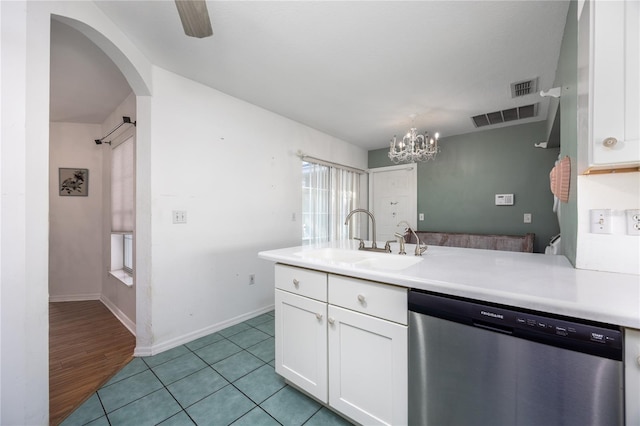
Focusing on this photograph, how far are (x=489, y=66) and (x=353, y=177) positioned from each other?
2659 mm

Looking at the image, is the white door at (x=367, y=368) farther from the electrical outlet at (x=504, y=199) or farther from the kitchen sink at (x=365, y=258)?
the electrical outlet at (x=504, y=199)

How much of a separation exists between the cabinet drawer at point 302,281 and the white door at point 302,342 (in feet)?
0.11

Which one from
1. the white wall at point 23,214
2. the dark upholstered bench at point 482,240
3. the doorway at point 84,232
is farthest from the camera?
the dark upholstered bench at point 482,240

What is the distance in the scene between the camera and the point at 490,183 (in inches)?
141

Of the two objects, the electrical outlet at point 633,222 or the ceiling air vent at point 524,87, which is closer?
the electrical outlet at point 633,222

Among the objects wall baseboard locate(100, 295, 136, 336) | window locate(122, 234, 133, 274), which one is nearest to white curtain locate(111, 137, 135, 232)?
window locate(122, 234, 133, 274)

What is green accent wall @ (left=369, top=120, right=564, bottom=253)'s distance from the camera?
3.24 metres

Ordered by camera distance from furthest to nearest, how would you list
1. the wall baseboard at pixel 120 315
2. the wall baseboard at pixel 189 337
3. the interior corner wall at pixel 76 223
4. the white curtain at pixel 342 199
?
the white curtain at pixel 342 199 < the interior corner wall at pixel 76 223 < the wall baseboard at pixel 120 315 < the wall baseboard at pixel 189 337

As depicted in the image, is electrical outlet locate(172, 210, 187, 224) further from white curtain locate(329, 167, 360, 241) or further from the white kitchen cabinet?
white curtain locate(329, 167, 360, 241)

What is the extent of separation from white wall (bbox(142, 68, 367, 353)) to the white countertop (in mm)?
1319

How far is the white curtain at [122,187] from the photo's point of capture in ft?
8.58

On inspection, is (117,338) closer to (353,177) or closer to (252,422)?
(252,422)

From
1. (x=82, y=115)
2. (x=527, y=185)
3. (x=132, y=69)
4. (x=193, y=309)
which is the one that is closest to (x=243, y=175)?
(x=132, y=69)

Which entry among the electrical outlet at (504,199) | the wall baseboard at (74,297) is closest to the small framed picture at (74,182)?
the wall baseboard at (74,297)
